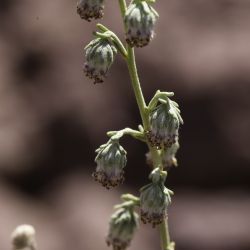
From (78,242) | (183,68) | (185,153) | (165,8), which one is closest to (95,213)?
(78,242)

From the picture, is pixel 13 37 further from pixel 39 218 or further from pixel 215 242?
pixel 215 242

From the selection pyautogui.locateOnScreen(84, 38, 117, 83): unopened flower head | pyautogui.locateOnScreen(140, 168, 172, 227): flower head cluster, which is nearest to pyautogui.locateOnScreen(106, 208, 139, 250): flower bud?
pyautogui.locateOnScreen(140, 168, 172, 227): flower head cluster

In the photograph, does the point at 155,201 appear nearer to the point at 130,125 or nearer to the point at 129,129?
the point at 129,129

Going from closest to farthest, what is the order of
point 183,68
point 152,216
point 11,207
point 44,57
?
point 152,216, point 11,207, point 183,68, point 44,57

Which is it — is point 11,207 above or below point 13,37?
below

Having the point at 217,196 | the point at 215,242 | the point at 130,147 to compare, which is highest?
the point at 130,147

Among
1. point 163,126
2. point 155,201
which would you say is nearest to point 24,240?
point 155,201

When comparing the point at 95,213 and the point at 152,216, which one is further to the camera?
the point at 95,213
